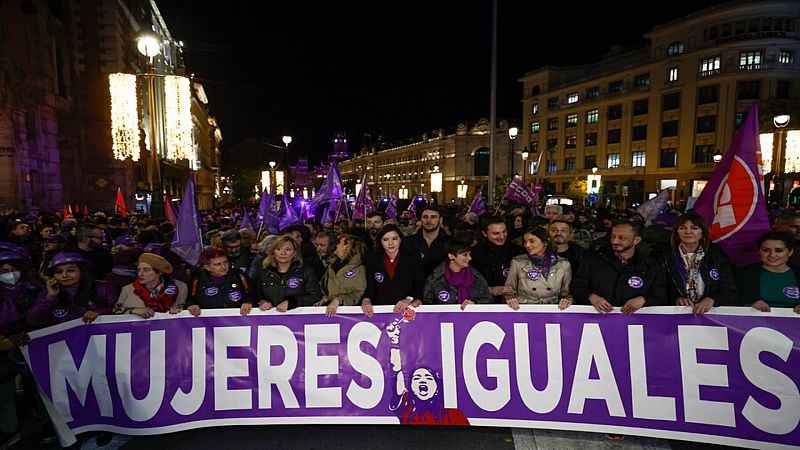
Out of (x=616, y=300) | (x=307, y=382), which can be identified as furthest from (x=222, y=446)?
(x=616, y=300)

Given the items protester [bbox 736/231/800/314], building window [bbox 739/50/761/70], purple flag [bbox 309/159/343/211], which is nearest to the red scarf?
protester [bbox 736/231/800/314]

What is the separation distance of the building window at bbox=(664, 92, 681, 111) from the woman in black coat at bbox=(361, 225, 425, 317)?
53584mm

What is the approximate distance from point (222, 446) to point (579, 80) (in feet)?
209

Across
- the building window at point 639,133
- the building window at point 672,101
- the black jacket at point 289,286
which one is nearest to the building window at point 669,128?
the building window at point 672,101

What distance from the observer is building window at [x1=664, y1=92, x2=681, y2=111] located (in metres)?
46.8

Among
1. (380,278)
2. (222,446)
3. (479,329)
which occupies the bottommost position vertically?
(222,446)

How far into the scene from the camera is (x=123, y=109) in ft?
54.9

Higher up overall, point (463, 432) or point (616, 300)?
point (616, 300)

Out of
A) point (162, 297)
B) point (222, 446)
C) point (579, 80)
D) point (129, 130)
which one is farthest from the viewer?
point (579, 80)

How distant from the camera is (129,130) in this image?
17203 mm

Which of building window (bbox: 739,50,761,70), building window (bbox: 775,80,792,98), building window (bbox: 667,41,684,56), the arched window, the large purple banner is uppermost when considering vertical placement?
building window (bbox: 667,41,684,56)

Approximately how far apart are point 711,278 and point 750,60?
5155 centimetres

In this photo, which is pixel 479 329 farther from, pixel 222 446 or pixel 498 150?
pixel 498 150

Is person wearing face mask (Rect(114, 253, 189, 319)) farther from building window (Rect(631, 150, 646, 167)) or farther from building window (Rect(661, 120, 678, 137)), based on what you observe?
building window (Rect(631, 150, 646, 167))
